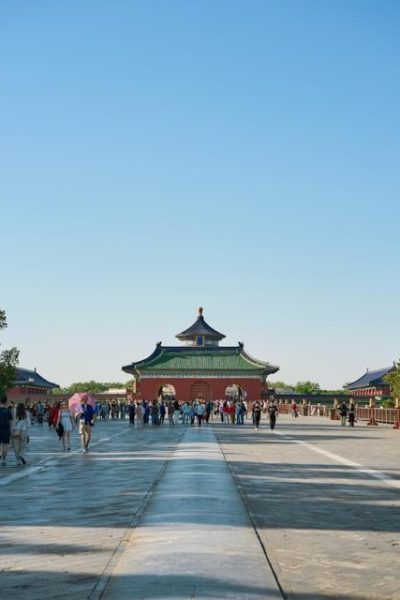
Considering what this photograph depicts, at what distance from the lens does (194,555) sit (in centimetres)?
589

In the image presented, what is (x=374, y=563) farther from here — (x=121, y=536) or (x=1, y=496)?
(x=1, y=496)

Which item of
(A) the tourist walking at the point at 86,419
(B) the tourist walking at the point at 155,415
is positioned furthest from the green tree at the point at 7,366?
(A) the tourist walking at the point at 86,419

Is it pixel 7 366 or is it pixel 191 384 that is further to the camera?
pixel 191 384

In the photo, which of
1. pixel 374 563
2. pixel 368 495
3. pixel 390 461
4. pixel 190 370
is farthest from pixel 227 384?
pixel 374 563

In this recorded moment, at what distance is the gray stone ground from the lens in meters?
5.29

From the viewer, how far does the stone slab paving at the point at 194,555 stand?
4.99 m

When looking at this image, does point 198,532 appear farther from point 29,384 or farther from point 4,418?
point 29,384

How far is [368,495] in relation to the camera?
10695mm

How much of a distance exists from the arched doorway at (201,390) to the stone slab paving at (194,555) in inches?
2609

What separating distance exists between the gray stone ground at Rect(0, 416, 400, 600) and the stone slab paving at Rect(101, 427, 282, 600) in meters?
0.02

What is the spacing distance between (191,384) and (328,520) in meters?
67.6

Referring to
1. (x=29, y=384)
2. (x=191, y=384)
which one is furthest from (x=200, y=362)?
(x=29, y=384)

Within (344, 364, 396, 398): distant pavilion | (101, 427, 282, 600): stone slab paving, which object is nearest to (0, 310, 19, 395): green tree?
(101, 427, 282, 600): stone slab paving

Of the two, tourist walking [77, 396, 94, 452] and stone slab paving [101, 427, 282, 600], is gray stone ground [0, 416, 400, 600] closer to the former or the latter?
stone slab paving [101, 427, 282, 600]
